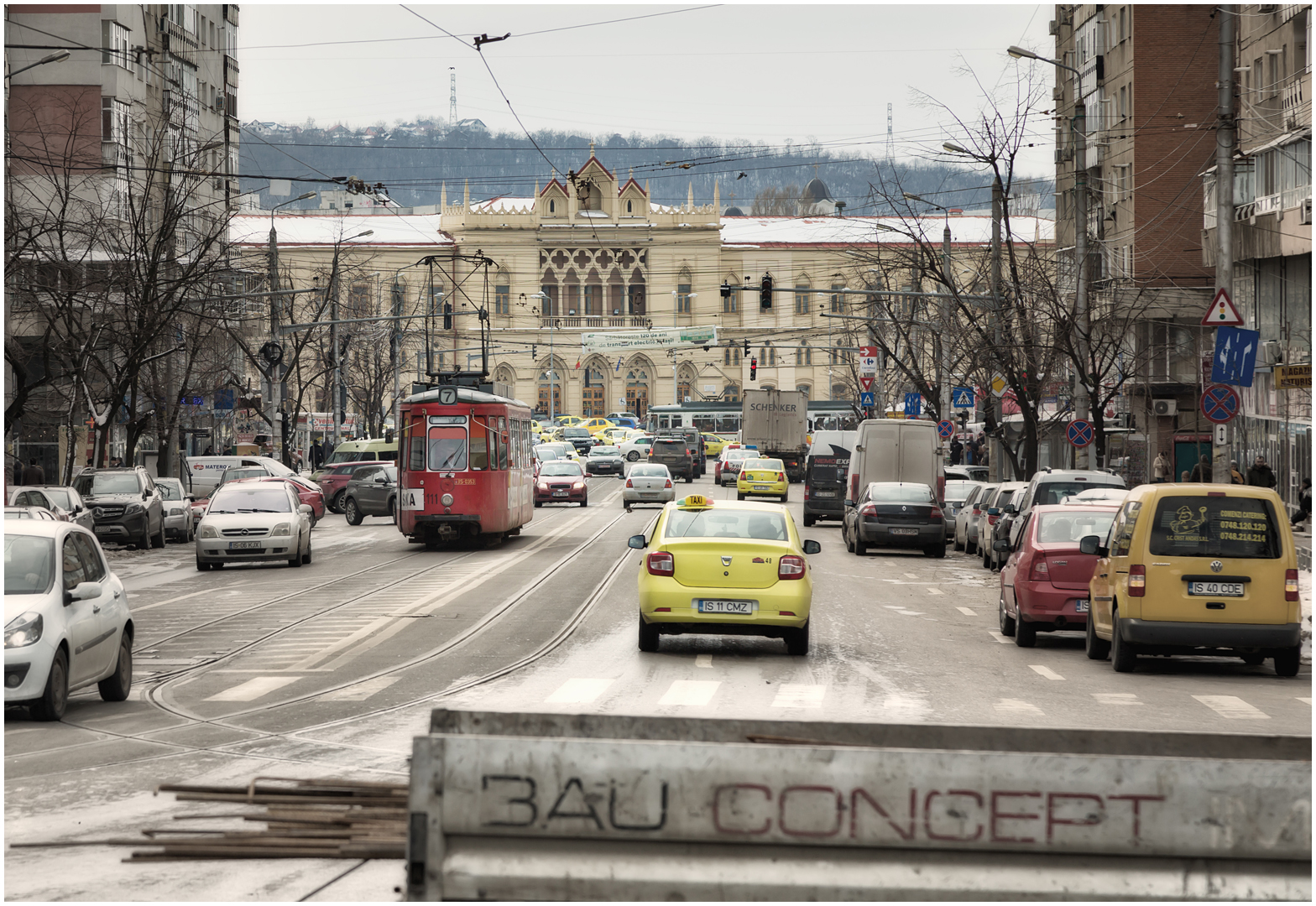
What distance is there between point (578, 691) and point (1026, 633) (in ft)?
21.4

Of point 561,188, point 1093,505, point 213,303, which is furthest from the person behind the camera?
point 561,188

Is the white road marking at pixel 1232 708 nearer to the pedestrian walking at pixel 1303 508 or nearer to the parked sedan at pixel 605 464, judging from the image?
the pedestrian walking at pixel 1303 508

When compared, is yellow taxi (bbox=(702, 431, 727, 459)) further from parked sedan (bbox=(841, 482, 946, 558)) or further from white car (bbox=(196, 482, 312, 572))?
white car (bbox=(196, 482, 312, 572))

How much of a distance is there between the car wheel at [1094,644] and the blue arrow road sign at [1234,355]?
5856 millimetres

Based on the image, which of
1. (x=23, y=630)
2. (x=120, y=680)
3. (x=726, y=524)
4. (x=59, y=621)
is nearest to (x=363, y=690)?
(x=120, y=680)

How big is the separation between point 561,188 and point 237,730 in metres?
112

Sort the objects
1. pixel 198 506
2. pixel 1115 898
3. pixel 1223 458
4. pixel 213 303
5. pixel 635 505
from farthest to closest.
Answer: pixel 635 505
pixel 213 303
pixel 198 506
pixel 1223 458
pixel 1115 898

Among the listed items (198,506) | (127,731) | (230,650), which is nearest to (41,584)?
(127,731)

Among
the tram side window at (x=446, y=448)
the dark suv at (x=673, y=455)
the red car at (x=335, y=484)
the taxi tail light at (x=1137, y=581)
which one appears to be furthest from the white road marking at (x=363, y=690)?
the dark suv at (x=673, y=455)

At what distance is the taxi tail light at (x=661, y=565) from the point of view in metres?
16.8

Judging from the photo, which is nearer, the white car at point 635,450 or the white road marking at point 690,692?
the white road marking at point 690,692

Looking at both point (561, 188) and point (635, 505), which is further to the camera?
point (561, 188)

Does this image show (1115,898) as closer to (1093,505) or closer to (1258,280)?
(1093,505)

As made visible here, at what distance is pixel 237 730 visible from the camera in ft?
39.3
